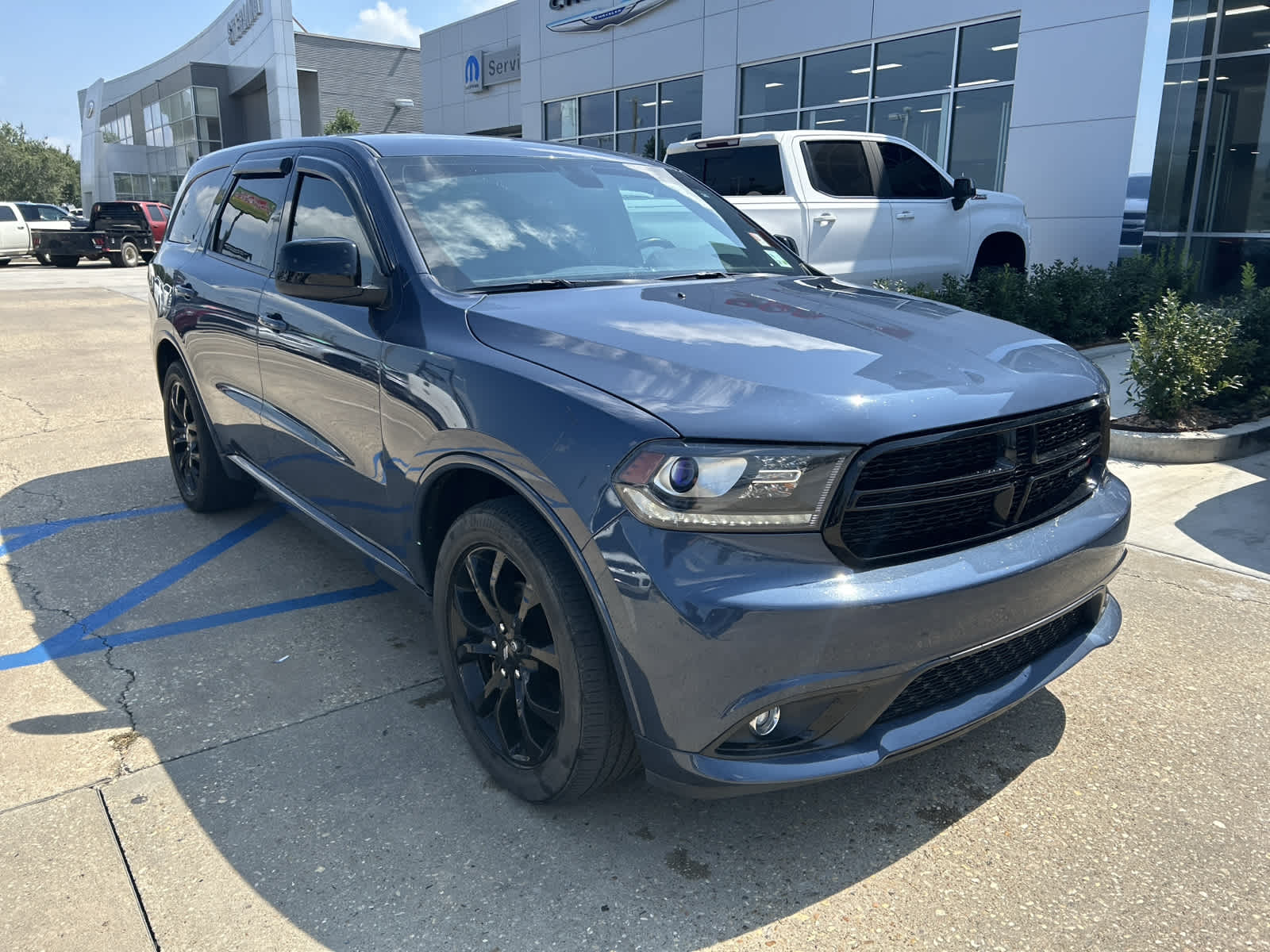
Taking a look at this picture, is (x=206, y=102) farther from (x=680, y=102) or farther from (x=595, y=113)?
(x=680, y=102)

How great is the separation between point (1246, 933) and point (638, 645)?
1.58 m

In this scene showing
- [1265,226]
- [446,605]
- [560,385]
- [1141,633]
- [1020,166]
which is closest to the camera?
[560,385]

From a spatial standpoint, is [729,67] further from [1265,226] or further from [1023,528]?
[1023,528]

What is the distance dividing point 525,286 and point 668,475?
119cm

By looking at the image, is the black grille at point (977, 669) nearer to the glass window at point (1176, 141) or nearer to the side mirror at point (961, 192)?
the side mirror at point (961, 192)

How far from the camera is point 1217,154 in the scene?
11.6 metres

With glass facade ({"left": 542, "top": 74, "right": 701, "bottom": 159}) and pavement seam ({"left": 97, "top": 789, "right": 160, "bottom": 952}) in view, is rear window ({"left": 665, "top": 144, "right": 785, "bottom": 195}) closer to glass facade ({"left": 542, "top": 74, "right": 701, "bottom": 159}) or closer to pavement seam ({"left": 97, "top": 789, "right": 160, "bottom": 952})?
pavement seam ({"left": 97, "top": 789, "right": 160, "bottom": 952})

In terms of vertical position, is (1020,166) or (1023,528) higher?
(1020,166)

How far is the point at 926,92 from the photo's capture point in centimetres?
1408

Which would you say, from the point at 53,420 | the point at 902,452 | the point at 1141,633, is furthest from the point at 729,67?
the point at 902,452

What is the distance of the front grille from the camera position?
7.16ft

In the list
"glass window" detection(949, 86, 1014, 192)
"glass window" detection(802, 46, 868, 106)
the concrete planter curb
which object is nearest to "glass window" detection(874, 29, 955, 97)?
"glass window" detection(802, 46, 868, 106)

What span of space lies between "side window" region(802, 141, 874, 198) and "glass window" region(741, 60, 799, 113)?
321 inches

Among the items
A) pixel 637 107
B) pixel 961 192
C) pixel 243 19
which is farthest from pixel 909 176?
pixel 243 19
